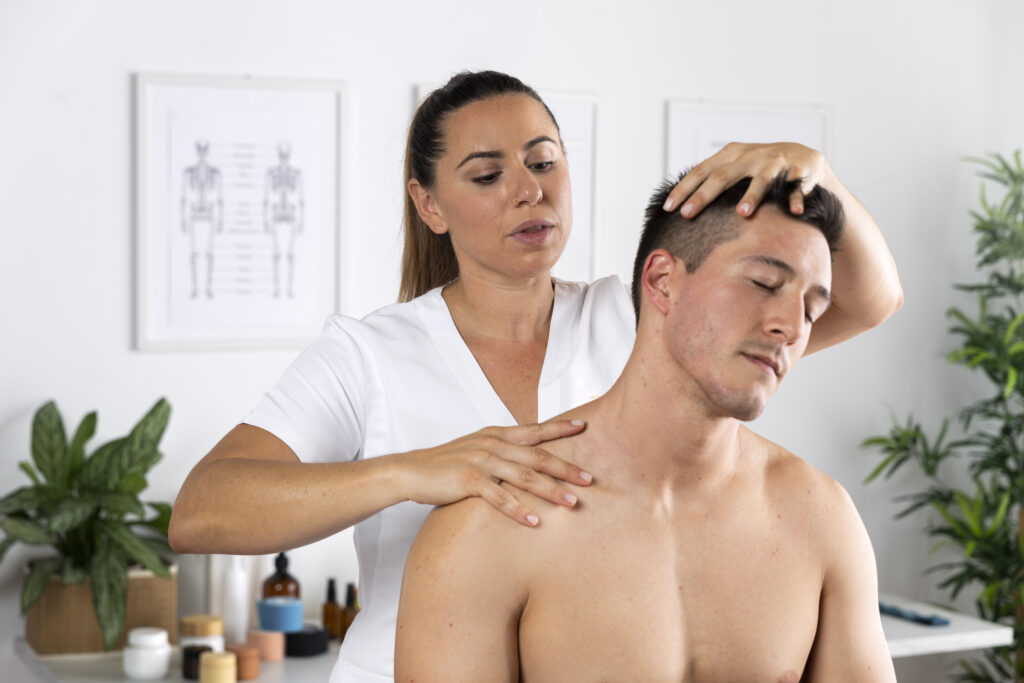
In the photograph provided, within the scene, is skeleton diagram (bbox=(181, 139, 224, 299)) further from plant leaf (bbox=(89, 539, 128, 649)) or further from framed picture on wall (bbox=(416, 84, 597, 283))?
framed picture on wall (bbox=(416, 84, 597, 283))

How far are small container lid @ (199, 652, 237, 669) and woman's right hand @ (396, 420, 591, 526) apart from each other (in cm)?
152

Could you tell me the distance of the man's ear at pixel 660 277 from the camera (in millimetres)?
1358

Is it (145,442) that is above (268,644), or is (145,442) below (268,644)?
above

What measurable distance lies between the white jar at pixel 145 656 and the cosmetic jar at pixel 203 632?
4.1 inches

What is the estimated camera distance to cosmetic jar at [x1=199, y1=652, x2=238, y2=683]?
8.89ft

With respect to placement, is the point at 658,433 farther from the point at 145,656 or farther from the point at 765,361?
the point at 145,656

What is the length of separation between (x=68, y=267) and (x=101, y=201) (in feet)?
0.65

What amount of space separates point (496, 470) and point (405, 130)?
2276 millimetres

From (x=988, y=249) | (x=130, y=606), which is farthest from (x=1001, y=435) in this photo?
(x=130, y=606)

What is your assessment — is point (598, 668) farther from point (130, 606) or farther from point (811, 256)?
point (130, 606)

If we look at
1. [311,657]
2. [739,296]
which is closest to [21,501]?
[311,657]

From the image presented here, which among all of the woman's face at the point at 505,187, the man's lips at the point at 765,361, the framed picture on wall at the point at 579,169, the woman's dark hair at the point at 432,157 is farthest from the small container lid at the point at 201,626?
the man's lips at the point at 765,361

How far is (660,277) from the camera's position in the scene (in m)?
1.37

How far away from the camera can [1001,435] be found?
414cm
